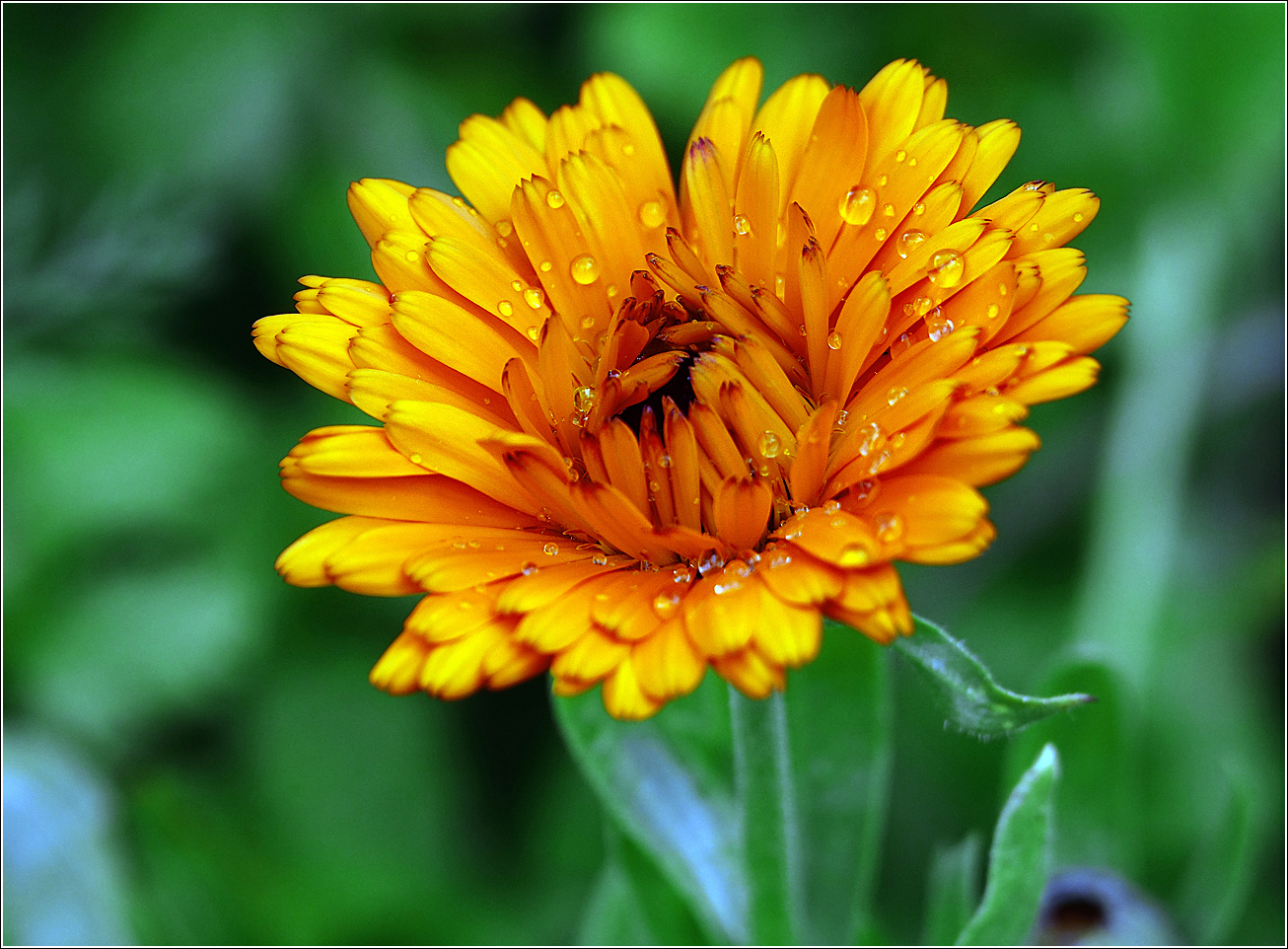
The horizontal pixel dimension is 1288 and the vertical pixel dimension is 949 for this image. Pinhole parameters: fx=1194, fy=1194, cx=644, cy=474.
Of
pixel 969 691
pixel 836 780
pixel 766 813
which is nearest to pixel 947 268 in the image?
pixel 969 691

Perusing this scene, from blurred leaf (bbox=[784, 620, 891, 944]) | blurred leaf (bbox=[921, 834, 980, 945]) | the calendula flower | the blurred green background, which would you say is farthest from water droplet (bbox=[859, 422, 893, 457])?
the blurred green background

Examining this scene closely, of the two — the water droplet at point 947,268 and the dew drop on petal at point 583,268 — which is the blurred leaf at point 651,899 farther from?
the water droplet at point 947,268

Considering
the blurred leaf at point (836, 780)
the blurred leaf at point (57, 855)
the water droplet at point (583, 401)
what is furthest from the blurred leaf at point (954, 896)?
the blurred leaf at point (57, 855)

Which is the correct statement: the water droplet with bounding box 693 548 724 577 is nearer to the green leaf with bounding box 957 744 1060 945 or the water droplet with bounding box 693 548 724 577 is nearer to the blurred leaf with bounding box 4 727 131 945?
the green leaf with bounding box 957 744 1060 945

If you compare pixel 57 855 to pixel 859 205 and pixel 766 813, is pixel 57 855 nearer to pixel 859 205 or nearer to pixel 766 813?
pixel 766 813

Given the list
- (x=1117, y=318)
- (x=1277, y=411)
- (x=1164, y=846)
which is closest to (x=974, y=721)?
(x=1117, y=318)

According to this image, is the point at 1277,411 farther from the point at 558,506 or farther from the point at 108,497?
the point at 108,497
